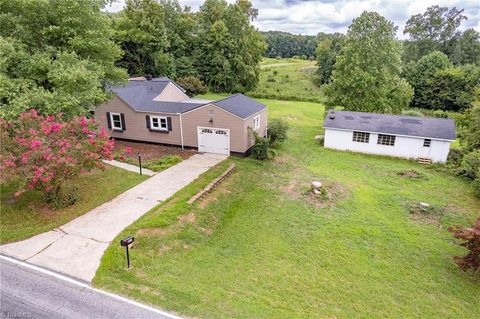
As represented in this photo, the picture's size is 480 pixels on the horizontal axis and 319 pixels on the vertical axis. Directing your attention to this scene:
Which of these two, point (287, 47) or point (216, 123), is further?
point (287, 47)

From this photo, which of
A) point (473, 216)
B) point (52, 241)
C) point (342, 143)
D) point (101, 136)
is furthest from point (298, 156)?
point (52, 241)

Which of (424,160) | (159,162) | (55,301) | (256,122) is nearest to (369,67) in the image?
(424,160)

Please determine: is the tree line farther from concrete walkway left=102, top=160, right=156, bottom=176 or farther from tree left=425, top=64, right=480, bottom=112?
tree left=425, top=64, right=480, bottom=112

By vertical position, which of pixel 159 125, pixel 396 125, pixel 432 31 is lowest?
pixel 396 125

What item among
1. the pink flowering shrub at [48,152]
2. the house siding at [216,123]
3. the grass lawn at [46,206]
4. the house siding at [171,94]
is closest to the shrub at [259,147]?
the house siding at [216,123]

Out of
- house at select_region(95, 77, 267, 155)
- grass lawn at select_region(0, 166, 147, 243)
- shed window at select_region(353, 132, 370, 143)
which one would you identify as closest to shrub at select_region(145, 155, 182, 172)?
grass lawn at select_region(0, 166, 147, 243)

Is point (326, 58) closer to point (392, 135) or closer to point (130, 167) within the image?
point (392, 135)

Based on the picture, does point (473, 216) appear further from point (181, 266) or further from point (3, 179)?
point (3, 179)
